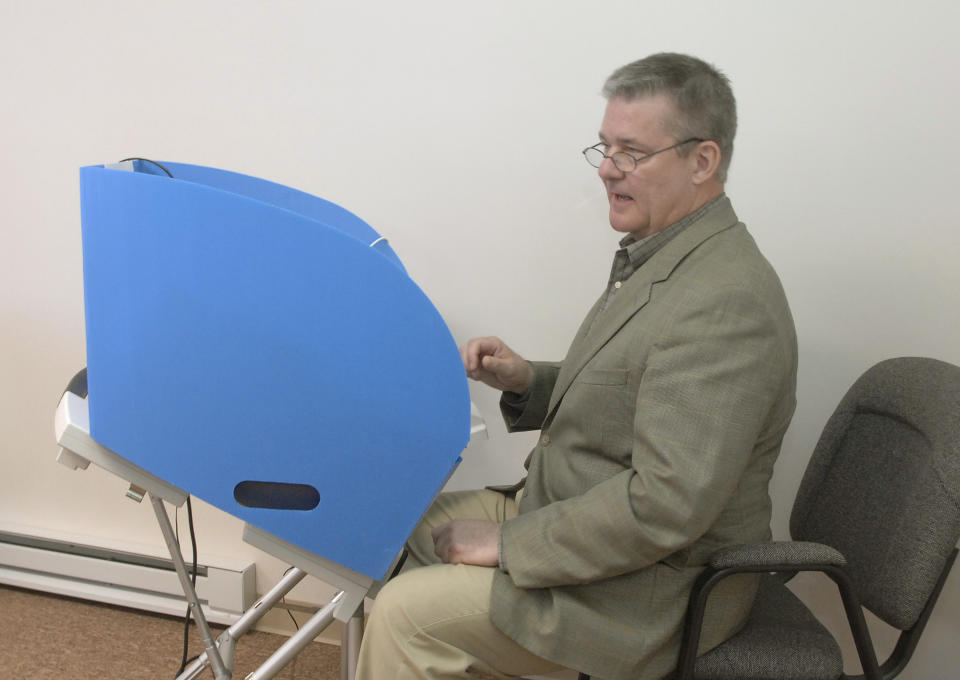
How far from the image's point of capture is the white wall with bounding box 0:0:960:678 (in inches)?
63.5

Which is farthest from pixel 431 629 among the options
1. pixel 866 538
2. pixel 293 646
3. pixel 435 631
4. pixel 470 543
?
pixel 866 538

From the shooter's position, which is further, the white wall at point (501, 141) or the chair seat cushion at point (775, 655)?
the white wall at point (501, 141)

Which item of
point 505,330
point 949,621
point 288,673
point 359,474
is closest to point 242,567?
point 288,673

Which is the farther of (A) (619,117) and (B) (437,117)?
(B) (437,117)

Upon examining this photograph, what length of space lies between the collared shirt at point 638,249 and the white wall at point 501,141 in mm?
398

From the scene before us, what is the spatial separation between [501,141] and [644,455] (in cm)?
92

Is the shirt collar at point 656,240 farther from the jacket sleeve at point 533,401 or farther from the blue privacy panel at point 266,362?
the blue privacy panel at point 266,362

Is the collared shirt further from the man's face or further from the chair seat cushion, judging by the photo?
the chair seat cushion

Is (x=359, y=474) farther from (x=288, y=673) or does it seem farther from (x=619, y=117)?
(x=288, y=673)

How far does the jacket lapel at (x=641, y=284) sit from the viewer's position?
1251 millimetres

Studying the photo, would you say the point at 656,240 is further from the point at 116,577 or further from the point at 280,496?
the point at 116,577

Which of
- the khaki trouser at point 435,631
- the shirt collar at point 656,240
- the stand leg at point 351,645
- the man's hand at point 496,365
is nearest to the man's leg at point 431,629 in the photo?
the khaki trouser at point 435,631

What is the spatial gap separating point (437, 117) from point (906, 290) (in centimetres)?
107

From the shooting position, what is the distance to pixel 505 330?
1.89 metres
